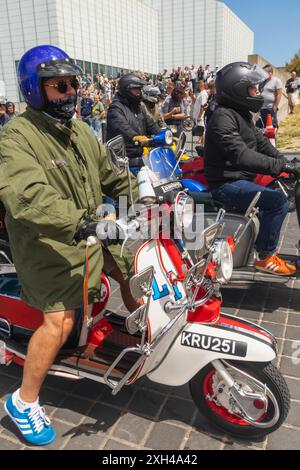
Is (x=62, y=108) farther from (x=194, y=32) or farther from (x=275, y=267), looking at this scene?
(x=194, y=32)

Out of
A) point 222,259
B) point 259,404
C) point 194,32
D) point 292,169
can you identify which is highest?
point 194,32

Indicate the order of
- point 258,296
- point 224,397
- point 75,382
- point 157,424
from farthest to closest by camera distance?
point 258,296
point 75,382
point 157,424
point 224,397

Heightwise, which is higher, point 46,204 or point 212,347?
point 46,204

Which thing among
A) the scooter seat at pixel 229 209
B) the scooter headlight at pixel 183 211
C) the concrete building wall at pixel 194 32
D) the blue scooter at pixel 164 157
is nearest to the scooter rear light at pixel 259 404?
the scooter headlight at pixel 183 211

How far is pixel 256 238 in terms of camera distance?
12.0 feet

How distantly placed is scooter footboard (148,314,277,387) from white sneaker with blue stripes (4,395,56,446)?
2.43 feet

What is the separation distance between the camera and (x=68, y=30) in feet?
107

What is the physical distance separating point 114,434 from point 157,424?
25 centimetres

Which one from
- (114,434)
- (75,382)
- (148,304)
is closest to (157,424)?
(114,434)

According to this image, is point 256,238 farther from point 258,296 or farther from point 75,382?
point 75,382

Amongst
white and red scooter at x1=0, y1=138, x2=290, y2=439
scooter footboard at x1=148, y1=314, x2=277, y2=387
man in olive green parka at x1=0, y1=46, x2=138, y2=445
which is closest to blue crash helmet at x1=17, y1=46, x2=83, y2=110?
man in olive green parka at x1=0, y1=46, x2=138, y2=445

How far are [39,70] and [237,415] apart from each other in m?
2.05

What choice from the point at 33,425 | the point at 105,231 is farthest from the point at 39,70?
the point at 33,425

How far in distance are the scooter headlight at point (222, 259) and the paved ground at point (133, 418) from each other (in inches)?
37.2
